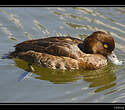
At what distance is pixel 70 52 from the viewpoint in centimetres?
869

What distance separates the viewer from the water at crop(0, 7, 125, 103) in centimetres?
741

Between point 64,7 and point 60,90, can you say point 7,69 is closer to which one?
point 60,90

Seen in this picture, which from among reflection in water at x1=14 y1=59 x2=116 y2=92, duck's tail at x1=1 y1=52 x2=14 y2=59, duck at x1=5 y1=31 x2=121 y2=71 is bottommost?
reflection in water at x1=14 y1=59 x2=116 y2=92

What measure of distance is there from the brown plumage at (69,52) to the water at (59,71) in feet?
0.62

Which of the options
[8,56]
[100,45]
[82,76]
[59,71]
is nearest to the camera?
[82,76]

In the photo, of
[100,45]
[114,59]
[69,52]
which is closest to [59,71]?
[69,52]

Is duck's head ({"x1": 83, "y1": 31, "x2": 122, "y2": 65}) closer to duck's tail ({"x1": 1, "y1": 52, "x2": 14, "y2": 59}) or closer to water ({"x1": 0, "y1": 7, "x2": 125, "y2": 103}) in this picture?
water ({"x1": 0, "y1": 7, "x2": 125, "y2": 103})

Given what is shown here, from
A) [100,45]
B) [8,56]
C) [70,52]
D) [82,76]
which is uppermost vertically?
[100,45]

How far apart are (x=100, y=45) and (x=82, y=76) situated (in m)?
1.07

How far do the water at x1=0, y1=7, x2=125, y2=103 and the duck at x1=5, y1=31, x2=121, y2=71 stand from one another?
18 centimetres

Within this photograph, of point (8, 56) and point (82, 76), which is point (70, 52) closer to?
point (82, 76)

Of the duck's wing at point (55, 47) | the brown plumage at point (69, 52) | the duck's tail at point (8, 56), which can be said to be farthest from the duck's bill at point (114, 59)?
the duck's tail at point (8, 56)

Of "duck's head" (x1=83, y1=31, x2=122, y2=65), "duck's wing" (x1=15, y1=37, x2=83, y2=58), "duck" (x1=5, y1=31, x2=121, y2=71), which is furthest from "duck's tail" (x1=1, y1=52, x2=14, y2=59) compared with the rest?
"duck's head" (x1=83, y1=31, x2=122, y2=65)

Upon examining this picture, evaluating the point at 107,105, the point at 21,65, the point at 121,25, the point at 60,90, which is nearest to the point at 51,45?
the point at 21,65
